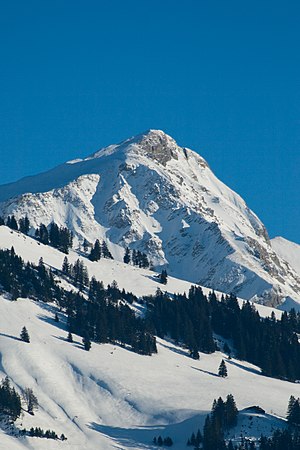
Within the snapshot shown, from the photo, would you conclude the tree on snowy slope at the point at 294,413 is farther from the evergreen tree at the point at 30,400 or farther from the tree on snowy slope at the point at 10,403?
the tree on snowy slope at the point at 10,403

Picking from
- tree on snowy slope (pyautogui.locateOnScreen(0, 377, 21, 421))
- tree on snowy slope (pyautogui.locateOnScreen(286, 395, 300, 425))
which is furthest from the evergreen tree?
tree on snowy slope (pyautogui.locateOnScreen(286, 395, 300, 425))

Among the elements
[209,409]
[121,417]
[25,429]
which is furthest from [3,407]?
[209,409]

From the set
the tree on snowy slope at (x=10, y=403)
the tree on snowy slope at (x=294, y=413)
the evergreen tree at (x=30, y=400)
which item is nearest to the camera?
the tree on snowy slope at (x=10, y=403)

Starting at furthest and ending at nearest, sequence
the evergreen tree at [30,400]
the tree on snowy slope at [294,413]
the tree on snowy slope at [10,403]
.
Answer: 1. the evergreen tree at [30,400]
2. the tree on snowy slope at [294,413]
3. the tree on snowy slope at [10,403]

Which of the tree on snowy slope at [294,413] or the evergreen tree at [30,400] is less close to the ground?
the tree on snowy slope at [294,413]

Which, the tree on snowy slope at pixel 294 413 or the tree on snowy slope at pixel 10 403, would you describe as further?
the tree on snowy slope at pixel 294 413

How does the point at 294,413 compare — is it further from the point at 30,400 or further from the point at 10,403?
the point at 10,403

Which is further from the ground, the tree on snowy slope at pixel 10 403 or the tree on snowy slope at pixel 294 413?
the tree on snowy slope at pixel 294 413

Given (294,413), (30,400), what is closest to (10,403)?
(30,400)

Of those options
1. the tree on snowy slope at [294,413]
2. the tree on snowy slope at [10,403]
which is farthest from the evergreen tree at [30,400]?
the tree on snowy slope at [294,413]

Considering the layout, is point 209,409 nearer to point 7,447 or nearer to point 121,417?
point 121,417

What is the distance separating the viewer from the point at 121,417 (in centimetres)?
19738

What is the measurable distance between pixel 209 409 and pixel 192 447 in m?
15.8

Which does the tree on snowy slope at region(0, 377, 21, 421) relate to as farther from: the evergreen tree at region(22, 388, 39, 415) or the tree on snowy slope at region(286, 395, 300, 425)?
the tree on snowy slope at region(286, 395, 300, 425)
